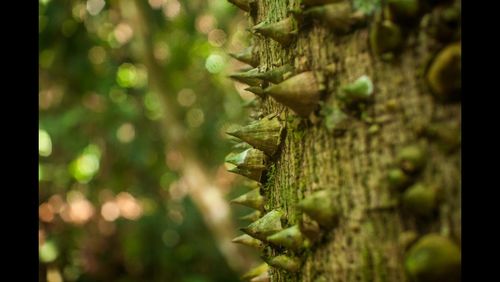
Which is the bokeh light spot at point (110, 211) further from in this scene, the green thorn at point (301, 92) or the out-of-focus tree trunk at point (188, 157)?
the green thorn at point (301, 92)

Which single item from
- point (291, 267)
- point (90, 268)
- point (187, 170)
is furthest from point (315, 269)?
point (90, 268)

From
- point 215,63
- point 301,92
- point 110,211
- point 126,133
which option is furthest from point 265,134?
point 110,211

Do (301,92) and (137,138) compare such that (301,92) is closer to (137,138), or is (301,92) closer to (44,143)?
(137,138)

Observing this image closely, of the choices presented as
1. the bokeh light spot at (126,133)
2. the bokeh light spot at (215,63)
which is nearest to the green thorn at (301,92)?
the bokeh light spot at (215,63)

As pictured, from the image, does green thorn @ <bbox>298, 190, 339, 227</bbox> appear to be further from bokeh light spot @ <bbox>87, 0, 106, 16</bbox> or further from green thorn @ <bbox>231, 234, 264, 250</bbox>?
bokeh light spot @ <bbox>87, 0, 106, 16</bbox>

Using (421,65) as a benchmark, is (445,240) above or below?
below

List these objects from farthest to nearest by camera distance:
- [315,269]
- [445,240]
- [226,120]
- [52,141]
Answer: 1. [226,120]
2. [52,141]
3. [315,269]
4. [445,240]
